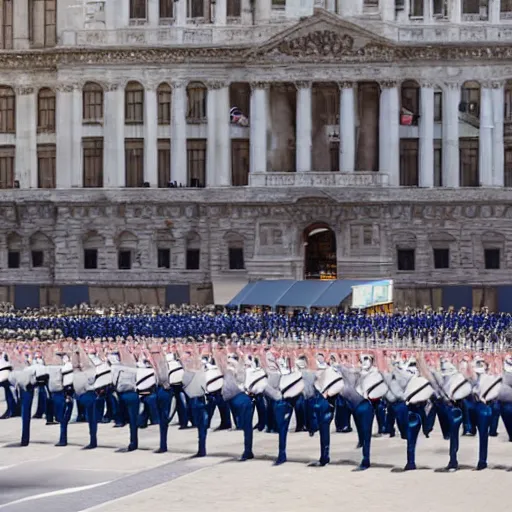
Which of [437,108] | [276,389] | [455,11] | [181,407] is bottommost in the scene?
[181,407]

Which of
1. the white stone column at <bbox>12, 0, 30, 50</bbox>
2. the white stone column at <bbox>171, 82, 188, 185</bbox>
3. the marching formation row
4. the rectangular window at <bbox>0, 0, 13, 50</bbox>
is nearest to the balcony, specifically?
the white stone column at <bbox>171, 82, 188, 185</bbox>

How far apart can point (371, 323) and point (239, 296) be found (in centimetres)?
1807

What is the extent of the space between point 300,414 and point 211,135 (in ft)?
194

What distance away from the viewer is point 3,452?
48344 millimetres

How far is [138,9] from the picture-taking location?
110 meters

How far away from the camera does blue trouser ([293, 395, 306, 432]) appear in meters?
49.5

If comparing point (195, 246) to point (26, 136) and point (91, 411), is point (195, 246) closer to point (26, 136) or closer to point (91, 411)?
point (26, 136)

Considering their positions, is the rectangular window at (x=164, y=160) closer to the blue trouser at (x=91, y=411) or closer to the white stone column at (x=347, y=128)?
the white stone column at (x=347, y=128)

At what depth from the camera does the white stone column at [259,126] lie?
107 metres

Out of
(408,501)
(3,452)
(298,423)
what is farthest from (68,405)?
(408,501)

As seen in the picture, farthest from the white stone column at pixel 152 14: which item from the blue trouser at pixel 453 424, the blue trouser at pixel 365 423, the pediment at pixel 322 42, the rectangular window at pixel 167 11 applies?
the blue trouser at pixel 453 424

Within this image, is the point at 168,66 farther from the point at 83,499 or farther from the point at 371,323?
the point at 83,499

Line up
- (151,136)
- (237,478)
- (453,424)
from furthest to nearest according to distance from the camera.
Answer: (151,136) → (453,424) → (237,478)

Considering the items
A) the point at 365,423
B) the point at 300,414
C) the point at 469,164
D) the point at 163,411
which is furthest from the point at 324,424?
the point at 469,164
